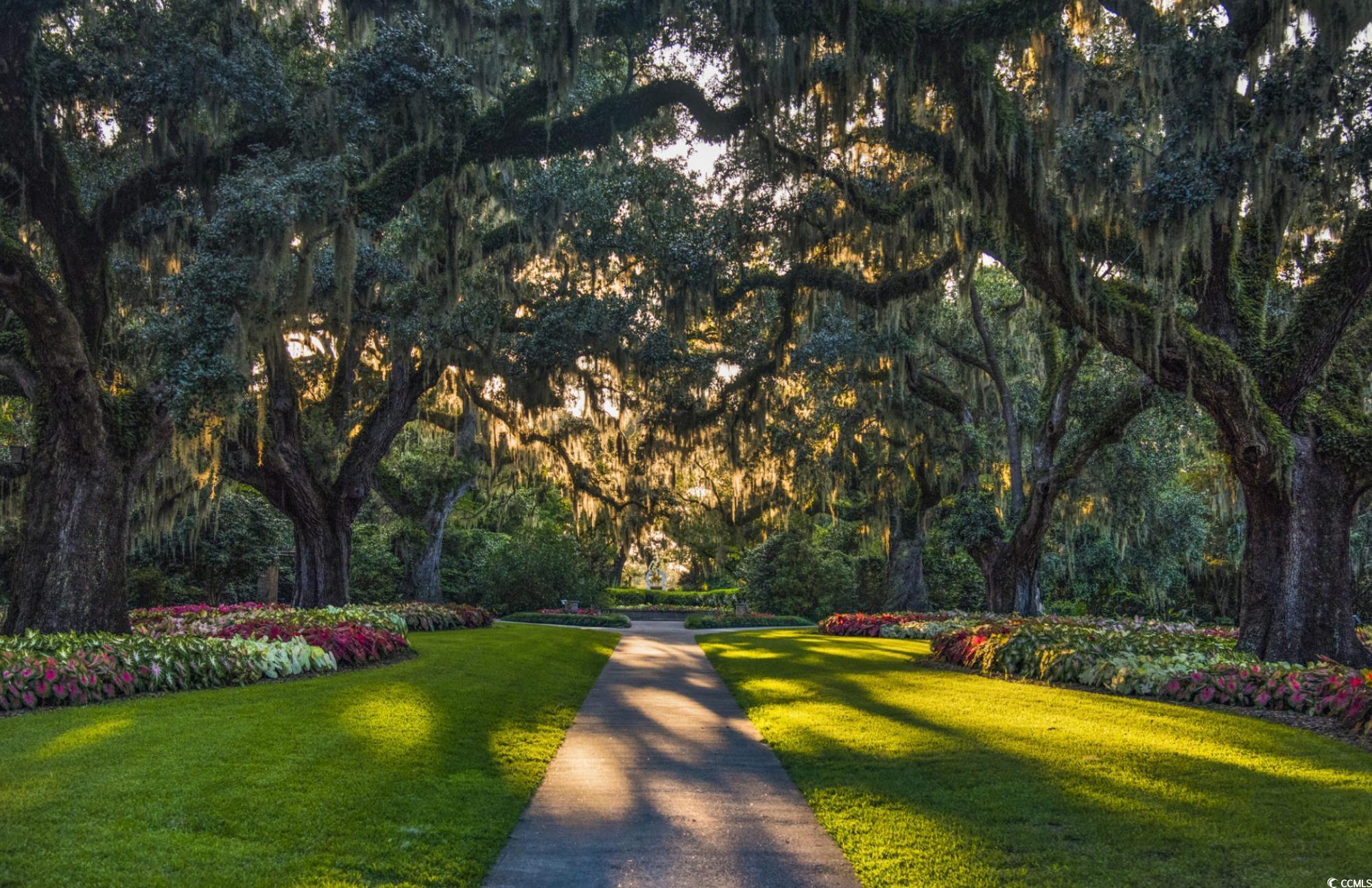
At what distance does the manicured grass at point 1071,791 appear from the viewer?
4484mm

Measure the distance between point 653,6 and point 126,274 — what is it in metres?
9.74

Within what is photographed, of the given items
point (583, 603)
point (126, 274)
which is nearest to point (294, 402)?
point (126, 274)

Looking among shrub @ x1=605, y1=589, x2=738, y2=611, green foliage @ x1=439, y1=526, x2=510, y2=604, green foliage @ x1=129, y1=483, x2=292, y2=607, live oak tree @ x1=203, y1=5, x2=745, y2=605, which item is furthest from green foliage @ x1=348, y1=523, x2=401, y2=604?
shrub @ x1=605, y1=589, x2=738, y2=611

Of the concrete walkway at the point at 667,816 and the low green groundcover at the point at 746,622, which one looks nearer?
the concrete walkway at the point at 667,816

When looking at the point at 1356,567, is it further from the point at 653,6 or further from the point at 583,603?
the point at 653,6

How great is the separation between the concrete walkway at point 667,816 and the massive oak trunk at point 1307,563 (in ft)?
21.5

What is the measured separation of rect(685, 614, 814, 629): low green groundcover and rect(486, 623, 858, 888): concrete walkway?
1999 centimetres

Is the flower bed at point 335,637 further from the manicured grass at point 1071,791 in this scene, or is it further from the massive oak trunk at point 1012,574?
the massive oak trunk at point 1012,574

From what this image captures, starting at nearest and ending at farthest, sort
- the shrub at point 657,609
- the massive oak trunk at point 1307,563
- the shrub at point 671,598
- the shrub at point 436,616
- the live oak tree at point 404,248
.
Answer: the massive oak trunk at point 1307,563, the live oak tree at point 404,248, the shrub at point 436,616, the shrub at point 657,609, the shrub at point 671,598

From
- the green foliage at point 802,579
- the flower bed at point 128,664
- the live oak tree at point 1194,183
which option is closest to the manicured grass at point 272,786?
the flower bed at point 128,664

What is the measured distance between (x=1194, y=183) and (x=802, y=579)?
78.1ft

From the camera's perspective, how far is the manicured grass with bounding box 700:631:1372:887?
448 centimetres

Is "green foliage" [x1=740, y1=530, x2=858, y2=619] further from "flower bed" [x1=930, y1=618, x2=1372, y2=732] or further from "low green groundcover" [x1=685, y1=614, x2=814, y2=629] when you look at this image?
"flower bed" [x1=930, y1=618, x2=1372, y2=732]

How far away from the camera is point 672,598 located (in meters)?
47.5
